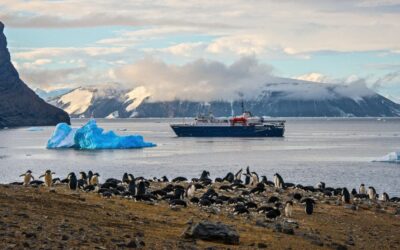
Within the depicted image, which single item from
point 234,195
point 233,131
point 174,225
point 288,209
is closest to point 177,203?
point 288,209

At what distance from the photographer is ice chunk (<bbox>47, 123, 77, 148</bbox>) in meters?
99.2

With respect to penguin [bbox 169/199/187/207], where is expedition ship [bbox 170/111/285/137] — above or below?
above

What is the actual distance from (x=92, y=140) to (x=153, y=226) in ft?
259

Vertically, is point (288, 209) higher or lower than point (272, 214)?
higher

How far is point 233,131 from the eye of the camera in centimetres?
14425

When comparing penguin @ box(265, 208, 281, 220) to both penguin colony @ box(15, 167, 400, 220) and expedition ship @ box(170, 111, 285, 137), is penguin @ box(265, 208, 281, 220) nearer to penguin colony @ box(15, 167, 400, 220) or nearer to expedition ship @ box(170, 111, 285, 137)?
penguin colony @ box(15, 167, 400, 220)

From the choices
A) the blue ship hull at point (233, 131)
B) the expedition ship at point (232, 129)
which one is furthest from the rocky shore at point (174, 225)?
the expedition ship at point (232, 129)

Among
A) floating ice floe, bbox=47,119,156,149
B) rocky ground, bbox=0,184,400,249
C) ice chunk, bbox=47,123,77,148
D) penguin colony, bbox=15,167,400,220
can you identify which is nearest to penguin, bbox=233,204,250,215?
penguin colony, bbox=15,167,400,220

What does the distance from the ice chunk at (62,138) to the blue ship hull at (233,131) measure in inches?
1806

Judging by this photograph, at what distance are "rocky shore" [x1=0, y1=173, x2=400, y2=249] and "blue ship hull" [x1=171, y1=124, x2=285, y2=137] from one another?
114109mm

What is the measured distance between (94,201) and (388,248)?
31.1 ft

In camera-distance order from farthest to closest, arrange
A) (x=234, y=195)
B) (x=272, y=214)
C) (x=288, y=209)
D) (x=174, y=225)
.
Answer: (x=234, y=195) < (x=288, y=209) < (x=272, y=214) < (x=174, y=225)

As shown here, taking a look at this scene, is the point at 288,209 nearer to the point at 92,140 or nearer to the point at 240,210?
the point at 240,210

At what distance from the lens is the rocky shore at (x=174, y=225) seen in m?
15.1
